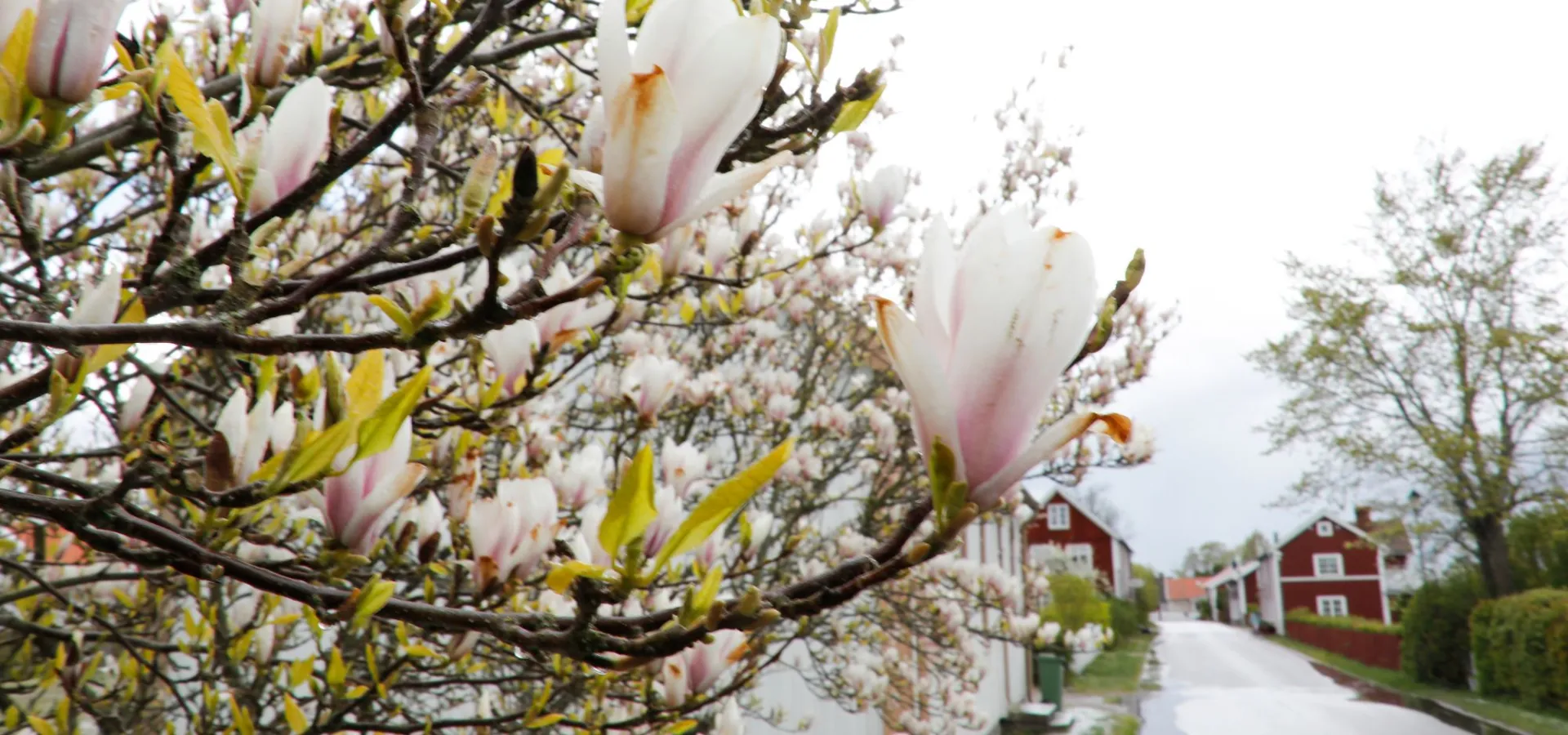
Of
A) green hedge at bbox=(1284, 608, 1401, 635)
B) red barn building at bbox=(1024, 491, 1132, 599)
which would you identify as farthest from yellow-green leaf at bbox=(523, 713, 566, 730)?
red barn building at bbox=(1024, 491, 1132, 599)

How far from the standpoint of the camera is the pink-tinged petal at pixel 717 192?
0.65 meters

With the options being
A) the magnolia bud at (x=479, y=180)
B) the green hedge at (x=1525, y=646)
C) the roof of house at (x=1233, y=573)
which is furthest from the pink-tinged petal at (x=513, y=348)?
the roof of house at (x=1233, y=573)

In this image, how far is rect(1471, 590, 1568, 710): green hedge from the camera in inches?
570

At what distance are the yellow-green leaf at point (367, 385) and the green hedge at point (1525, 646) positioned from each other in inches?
703

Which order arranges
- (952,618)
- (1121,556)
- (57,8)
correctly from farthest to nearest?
(1121,556), (952,618), (57,8)

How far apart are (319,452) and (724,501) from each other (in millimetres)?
367

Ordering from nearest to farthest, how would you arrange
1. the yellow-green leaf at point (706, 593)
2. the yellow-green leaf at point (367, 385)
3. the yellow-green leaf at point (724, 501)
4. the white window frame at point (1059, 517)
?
the yellow-green leaf at point (724, 501)
the yellow-green leaf at point (706, 593)
the yellow-green leaf at point (367, 385)
the white window frame at point (1059, 517)

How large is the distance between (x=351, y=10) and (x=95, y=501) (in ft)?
7.67

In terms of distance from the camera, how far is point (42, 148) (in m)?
0.78

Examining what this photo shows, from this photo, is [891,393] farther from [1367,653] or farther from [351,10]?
[1367,653]

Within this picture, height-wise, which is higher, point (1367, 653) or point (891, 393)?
point (891, 393)

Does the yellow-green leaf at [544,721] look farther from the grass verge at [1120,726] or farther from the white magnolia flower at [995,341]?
the grass verge at [1120,726]

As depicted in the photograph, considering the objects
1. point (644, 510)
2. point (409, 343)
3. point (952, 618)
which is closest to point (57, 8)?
point (409, 343)

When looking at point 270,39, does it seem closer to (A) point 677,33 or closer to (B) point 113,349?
(B) point 113,349
